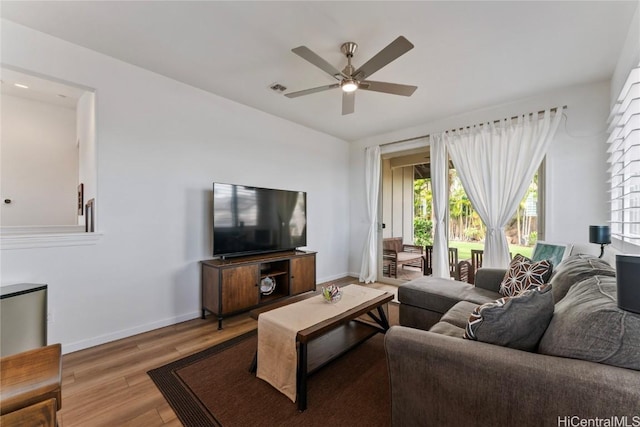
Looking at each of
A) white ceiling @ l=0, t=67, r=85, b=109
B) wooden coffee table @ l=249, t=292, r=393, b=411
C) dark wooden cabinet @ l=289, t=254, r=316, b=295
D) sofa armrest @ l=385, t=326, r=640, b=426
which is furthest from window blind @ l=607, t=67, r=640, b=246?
white ceiling @ l=0, t=67, r=85, b=109

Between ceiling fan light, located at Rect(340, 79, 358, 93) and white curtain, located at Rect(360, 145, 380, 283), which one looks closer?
ceiling fan light, located at Rect(340, 79, 358, 93)

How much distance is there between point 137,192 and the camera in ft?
8.66

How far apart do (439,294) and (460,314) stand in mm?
486

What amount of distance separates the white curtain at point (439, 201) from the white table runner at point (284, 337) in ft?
7.44

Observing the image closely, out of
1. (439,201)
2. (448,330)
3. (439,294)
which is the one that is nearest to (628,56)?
(439,201)

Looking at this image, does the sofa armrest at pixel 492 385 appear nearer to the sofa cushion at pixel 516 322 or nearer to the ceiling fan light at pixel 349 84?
the sofa cushion at pixel 516 322

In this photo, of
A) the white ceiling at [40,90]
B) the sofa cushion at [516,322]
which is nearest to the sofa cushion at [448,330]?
the sofa cushion at [516,322]

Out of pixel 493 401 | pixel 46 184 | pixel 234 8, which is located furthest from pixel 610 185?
pixel 46 184

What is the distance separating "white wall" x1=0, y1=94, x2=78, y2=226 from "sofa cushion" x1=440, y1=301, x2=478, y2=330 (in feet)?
16.4

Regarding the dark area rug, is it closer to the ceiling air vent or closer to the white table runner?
the white table runner

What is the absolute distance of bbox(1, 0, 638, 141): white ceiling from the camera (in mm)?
1858

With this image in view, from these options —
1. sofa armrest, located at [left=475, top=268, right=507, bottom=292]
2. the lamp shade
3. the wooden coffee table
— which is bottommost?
the wooden coffee table

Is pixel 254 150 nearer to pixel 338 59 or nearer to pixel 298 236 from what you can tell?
pixel 298 236

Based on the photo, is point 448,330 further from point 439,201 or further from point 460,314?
point 439,201
